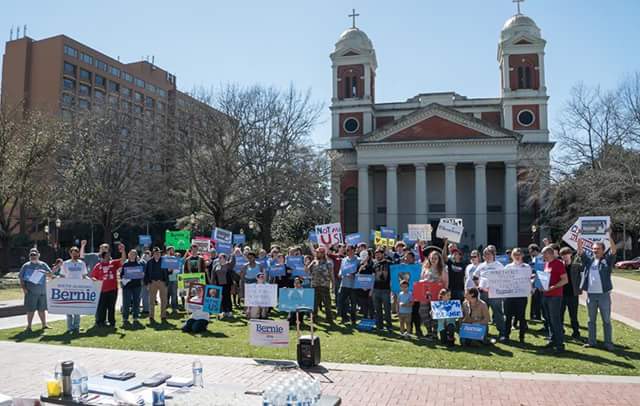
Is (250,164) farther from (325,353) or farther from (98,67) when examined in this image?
(98,67)

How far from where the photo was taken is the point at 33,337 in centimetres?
1226

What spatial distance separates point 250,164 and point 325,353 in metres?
29.3

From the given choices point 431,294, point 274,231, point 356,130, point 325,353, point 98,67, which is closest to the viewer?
point 325,353

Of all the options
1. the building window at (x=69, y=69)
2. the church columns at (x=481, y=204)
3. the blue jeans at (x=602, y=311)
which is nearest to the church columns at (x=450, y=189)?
the church columns at (x=481, y=204)

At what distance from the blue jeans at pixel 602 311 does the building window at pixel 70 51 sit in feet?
258

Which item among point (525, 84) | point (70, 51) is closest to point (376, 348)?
point (525, 84)

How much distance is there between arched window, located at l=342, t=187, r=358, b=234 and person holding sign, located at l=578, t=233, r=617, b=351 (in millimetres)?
49894

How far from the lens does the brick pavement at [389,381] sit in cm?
725

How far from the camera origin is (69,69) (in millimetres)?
74812

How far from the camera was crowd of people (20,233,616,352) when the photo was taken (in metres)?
10.7

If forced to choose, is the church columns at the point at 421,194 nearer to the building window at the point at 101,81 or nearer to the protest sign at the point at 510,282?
the protest sign at the point at 510,282

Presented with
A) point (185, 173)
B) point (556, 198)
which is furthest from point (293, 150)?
point (556, 198)

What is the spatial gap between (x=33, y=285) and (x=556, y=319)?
12215 millimetres

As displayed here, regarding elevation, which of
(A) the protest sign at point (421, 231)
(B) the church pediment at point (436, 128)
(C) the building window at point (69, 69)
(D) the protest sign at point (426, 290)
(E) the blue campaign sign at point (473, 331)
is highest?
(C) the building window at point (69, 69)
